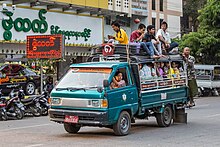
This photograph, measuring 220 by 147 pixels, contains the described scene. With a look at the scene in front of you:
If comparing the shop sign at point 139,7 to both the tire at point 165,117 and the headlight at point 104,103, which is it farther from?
the headlight at point 104,103

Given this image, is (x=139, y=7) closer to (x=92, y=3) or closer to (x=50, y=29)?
(x=92, y=3)

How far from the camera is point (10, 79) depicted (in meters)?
22.8

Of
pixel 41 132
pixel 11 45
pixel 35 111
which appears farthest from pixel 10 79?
pixel 41 132

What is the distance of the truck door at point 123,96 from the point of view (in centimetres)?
1118

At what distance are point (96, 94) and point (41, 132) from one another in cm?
259

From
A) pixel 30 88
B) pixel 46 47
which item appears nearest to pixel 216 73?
pixel 30 88

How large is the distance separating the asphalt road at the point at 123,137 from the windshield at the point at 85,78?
1.34 m

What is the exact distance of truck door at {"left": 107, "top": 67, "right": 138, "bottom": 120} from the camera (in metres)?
11.2

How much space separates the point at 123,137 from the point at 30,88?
1345 cm

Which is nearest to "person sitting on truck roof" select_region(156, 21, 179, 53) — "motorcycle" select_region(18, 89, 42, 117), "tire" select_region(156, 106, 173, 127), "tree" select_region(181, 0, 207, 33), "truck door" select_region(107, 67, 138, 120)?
"tire" select_region(156, 106, 173, 127)

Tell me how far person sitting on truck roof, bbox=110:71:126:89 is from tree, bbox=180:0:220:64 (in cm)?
2390

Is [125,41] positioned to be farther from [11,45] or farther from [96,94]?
[11,45]

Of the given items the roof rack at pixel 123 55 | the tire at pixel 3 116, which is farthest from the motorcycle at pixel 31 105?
the roof rack at pixel 123 55

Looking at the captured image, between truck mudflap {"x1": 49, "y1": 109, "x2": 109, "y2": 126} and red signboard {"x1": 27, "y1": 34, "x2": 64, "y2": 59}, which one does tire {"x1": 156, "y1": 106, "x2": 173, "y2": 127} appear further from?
red signboard {"x1": 27, "y1": 34, "x2": 64, "y2": 59}
